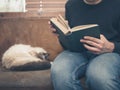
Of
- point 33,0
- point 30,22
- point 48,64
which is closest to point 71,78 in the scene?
point 48,64

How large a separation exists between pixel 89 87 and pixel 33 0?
1202 millimetres

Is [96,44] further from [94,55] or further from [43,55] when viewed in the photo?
[43,55]

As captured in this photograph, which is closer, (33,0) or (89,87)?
(89,87)

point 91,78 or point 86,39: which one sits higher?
point 86,39

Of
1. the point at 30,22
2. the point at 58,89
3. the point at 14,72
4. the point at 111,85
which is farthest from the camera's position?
the point at 30,22

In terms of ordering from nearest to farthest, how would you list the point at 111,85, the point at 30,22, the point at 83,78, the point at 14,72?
the point at 111,85
the point at 83,78
the point at 14,72
the point at 30,22

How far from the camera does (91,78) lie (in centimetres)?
160

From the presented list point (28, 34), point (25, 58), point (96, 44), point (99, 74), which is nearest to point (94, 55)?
point (96, 44)

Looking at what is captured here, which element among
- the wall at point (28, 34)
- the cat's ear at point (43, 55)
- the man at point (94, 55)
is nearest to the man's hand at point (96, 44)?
the man at point (94, 55)

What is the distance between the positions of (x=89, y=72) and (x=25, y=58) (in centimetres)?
62

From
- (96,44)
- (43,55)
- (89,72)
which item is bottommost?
(43,55)

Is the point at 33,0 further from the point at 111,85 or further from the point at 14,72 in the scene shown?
the point at 111,85

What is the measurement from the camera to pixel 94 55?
182 centimetres

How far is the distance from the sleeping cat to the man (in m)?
0.25
